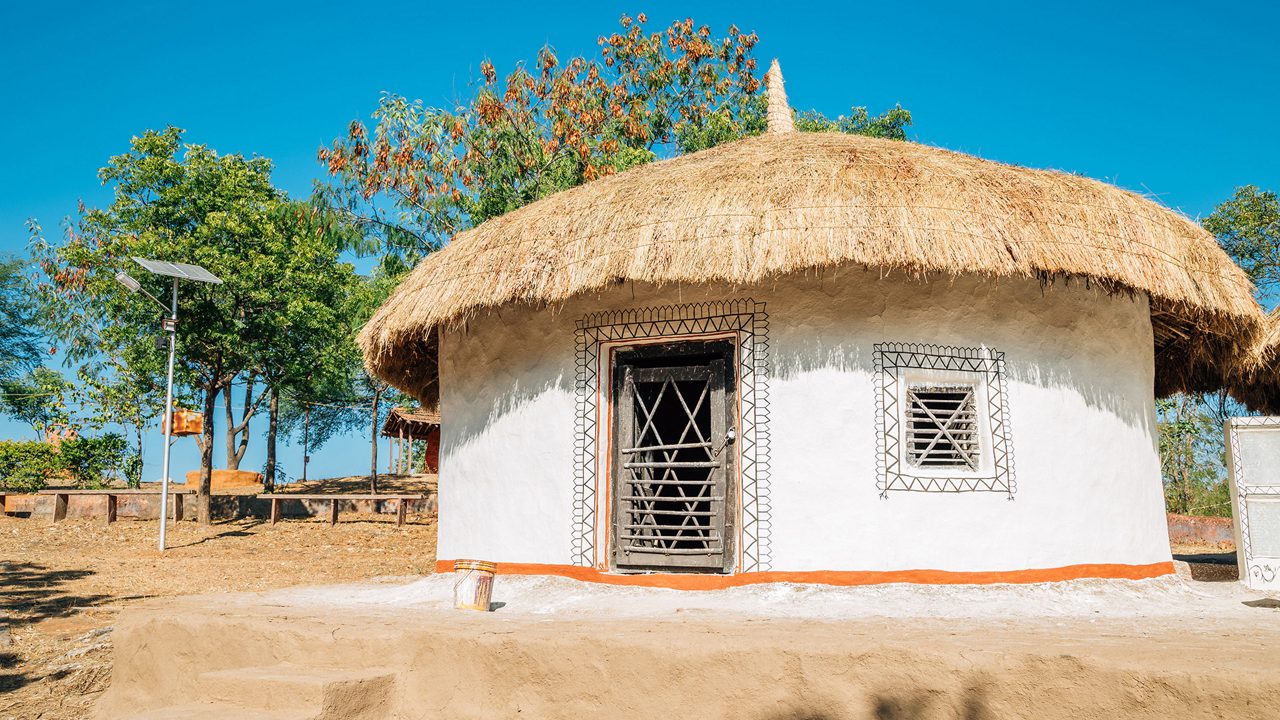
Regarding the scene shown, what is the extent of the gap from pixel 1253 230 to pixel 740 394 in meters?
14.4

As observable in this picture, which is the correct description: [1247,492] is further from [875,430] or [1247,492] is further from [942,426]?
[875,430]

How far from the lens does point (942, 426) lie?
6875mm

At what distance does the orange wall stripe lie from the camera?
6.55 metres

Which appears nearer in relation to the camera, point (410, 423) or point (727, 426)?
point (727, 426)

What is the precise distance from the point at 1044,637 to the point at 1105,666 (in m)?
0.70

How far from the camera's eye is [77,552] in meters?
12.5

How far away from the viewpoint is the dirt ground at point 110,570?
6641mm

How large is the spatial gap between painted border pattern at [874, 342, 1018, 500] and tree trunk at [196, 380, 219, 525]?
503 inches

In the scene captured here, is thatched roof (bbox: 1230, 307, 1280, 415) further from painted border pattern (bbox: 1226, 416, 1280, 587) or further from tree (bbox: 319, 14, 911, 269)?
tree (bbox: 319, 14, 911, 269)

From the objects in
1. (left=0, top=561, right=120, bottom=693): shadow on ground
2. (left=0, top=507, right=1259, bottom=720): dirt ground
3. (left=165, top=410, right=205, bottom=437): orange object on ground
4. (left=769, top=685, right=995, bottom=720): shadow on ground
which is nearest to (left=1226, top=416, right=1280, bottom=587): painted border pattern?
(left=0, top=507, right=1259, bottom=720): dirt ground

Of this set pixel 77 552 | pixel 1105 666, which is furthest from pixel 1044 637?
pixel 77 552

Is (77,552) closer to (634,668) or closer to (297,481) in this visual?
(634,668)

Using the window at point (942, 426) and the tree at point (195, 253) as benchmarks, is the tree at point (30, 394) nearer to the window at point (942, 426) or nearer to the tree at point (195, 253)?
the tree at point (195, 253)

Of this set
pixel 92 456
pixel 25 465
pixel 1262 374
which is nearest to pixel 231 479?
pixel 92 456
